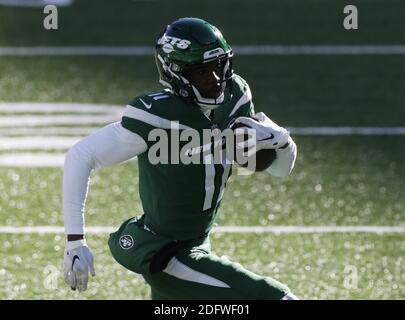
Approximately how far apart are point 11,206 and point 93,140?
106 inches

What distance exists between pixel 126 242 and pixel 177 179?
1.10 feet

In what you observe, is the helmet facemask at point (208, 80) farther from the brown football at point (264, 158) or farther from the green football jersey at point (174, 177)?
the brown football at point (264, 158)

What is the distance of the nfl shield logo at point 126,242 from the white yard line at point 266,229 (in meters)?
2.00

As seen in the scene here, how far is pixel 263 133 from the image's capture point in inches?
170

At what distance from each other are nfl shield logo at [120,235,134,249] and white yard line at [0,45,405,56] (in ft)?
17.3

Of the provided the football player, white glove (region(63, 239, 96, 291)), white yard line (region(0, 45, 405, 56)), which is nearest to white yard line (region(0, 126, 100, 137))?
white yard line (region(0, 45, 405, 56))

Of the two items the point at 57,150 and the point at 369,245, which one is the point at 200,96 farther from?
the point at 57,150

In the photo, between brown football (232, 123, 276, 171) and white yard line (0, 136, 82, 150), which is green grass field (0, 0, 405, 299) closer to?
white yard line (0, 136, 82, 150)

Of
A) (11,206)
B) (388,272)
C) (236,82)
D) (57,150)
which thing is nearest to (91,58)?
(57,150)

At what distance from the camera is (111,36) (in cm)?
1009

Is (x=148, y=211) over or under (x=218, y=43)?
under

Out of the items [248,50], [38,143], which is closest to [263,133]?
[38,143]

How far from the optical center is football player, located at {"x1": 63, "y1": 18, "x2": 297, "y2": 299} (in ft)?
14.0

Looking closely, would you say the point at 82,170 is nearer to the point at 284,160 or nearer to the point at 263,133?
the point at 263,133
